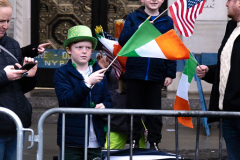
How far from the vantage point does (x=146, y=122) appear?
193 inches

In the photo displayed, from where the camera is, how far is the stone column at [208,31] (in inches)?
341

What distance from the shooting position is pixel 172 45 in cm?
335

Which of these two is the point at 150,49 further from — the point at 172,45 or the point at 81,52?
the point at 81,52

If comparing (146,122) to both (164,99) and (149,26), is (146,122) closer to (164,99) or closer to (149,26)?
(149,26)

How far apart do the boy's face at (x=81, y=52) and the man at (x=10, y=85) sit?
39 cm

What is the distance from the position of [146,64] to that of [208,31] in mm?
4241

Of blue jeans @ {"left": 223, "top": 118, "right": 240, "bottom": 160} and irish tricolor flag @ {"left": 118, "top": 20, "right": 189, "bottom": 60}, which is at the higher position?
irish tricolor flag @ {"left": 118, "top": 20, "right": 189, "bottom": 60}

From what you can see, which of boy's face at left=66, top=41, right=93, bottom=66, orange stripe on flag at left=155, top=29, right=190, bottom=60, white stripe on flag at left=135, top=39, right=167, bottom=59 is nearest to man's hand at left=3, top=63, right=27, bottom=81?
boy's face at left=66, top=41, right=93, bottom=66

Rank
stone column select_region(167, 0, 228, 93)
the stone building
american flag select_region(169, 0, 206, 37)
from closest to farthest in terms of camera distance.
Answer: american flag select_region(169, 0, 206, 37) < stone column select_region(167, 0, 228, 93) < the stone building

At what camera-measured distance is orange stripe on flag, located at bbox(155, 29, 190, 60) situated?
3.31 meters

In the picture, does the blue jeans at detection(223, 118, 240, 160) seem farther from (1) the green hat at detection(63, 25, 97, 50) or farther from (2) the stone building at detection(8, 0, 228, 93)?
(2) the stone building at detection(8, 0, 228, 93)

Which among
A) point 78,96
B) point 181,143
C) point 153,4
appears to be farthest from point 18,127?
point 181,143

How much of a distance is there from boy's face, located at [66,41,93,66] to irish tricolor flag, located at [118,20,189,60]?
1.32ft

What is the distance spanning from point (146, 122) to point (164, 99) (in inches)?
105
